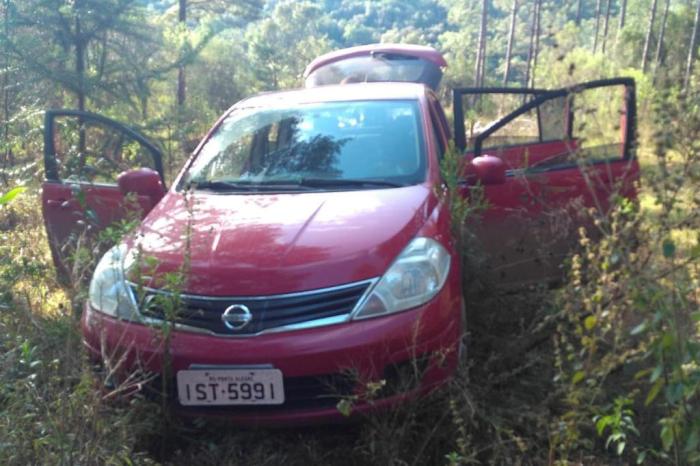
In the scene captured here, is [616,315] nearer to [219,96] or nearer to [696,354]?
[696,354]

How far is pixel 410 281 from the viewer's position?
2896 mm

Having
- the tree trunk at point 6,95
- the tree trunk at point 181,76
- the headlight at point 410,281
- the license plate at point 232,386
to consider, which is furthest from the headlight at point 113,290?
the tree trunk at point 181,76

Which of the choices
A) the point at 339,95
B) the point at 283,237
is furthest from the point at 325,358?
the point at 339,95

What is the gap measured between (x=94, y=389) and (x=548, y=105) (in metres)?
3.62

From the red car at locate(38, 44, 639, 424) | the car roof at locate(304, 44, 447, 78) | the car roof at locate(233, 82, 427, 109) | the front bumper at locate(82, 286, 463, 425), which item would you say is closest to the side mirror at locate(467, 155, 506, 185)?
the red car at locate(38, 44, 639, 424)

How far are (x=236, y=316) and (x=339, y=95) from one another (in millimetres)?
2163

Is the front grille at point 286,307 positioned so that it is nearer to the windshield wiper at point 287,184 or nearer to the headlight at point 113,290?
the headlight at point 113,290

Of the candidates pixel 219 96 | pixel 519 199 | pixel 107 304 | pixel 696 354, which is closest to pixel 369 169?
pixel 519 199

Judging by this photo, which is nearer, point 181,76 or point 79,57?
point 79,57

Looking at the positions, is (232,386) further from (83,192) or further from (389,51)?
(389,51)

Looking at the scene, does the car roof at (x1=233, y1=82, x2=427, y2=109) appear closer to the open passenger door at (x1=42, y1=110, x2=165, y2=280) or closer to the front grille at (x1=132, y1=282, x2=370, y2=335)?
the open passenger door at (x1=42, y1=110, x2=165, y2=280)

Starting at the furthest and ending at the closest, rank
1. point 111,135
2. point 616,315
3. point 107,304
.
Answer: point 111,135 → point 107,304 → point 616,315

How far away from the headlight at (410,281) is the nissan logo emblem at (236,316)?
1.45 ft

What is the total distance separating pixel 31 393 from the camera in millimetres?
2678
